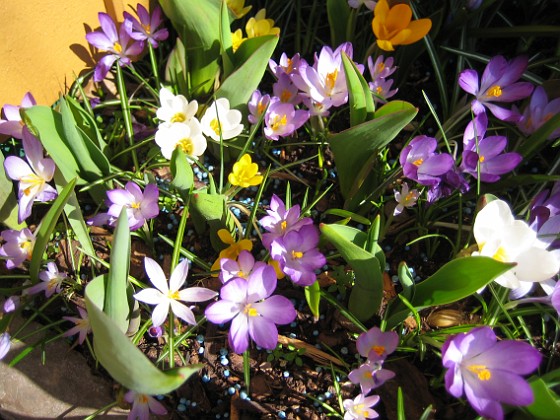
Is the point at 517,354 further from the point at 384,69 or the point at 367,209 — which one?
the point at 384,69

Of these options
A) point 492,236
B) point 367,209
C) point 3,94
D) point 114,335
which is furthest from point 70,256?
point 492,236

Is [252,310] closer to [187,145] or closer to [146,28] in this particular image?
[187,145]

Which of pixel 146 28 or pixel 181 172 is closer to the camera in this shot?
pixel 181 172

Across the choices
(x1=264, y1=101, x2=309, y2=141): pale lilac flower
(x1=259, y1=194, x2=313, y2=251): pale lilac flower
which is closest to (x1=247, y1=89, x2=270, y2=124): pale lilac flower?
(x1=264, y1=101, x2=309, y2=141): pale lilac flower

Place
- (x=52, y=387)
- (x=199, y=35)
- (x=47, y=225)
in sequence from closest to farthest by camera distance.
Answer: (x=47, y=225) < (x=52, y=387) < (x=199, y=35)

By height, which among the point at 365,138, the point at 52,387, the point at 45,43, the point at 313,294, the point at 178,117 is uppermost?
the point at 45,43

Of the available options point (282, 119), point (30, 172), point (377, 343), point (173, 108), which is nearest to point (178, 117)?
point (173, 108)

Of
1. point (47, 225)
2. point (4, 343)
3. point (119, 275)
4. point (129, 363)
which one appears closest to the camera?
point (129, 363)
